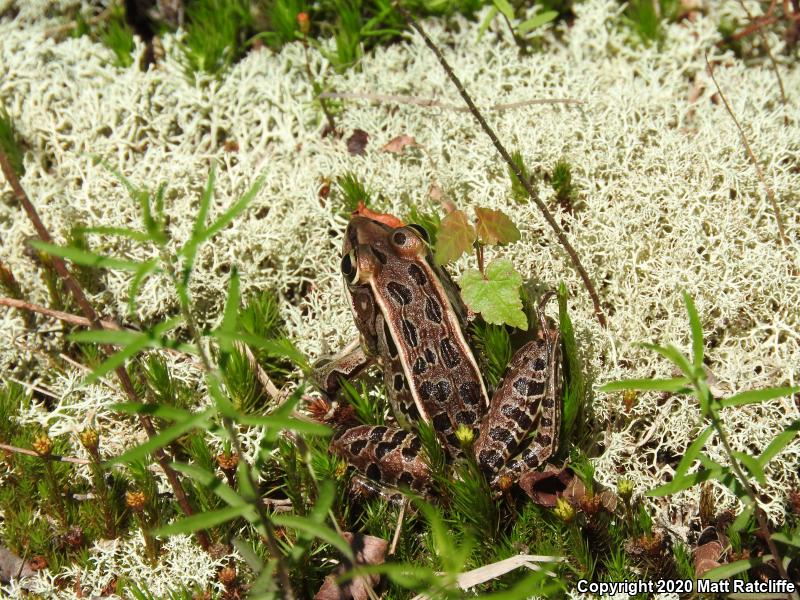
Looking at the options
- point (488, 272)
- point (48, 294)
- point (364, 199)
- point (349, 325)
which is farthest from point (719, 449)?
point (48, 294)

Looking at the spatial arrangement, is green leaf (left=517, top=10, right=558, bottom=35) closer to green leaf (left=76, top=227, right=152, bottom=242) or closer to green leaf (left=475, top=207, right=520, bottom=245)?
green leaf (left=475, top=207, right=520, bottom=245)

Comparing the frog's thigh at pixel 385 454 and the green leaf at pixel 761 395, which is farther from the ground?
the green leaf at pixel 761 395

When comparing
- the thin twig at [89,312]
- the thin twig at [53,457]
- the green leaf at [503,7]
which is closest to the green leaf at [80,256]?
the thin twig at [89,312]

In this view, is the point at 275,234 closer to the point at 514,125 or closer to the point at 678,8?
the point at 514,125

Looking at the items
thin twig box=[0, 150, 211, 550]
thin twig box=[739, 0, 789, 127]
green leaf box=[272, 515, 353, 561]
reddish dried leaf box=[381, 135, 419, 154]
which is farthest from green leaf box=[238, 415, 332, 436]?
thin twig box=[739, 0, 789, 127]

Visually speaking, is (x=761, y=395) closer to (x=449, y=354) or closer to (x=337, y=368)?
(x=449, y=354)

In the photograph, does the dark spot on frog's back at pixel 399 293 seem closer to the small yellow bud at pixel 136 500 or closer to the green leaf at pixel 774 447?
the small yellow bud at pixel 136 500

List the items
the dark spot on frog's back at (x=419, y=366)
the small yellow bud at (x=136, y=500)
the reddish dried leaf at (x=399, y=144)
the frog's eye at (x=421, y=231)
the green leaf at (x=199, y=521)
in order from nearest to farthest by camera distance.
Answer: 1. the green leaf at (x=199, y=521)
2. the small yellow bud at (x=136, y=500)
3. the dark spot on frog's back at (x=419, y=366)
4. the frog's eye at (x=421, y=231)
5. the reddish dried leaf at (x=399, y=144)
